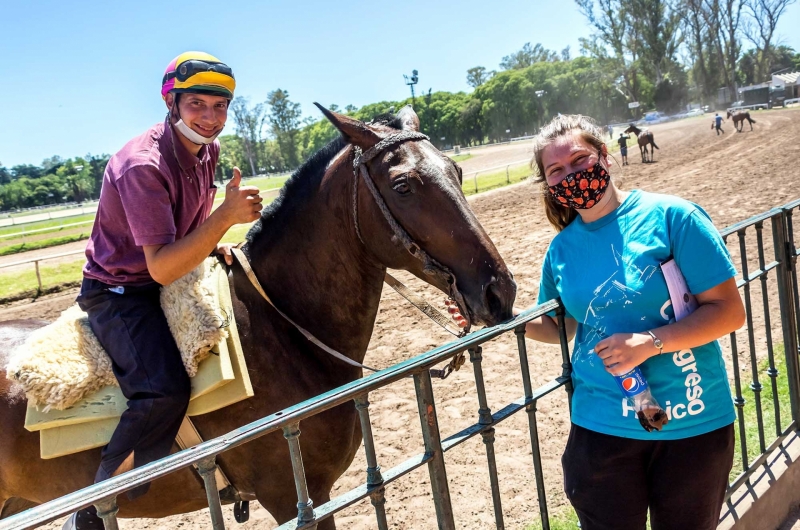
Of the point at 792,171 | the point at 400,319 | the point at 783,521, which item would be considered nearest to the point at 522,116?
the point at 792,171

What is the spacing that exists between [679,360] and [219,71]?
86.0 inches

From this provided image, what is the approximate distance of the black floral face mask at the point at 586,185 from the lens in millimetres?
2061

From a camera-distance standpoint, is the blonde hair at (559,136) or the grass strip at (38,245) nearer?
the blonde hair at (559,136)

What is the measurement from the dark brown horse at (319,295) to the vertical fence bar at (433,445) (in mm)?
557

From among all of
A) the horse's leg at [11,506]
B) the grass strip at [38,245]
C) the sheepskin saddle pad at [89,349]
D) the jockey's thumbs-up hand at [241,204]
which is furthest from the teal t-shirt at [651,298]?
the grass strip at [38,245]

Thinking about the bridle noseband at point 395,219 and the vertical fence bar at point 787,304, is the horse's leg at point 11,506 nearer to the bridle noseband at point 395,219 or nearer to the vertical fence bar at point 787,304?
the bridle noseband at point 395,219

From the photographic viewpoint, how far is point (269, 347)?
2.66 meters

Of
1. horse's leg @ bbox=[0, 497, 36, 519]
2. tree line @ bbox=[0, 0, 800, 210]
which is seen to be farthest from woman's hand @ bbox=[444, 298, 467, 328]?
tree line @ bbox=[0, 0, 800, 210]

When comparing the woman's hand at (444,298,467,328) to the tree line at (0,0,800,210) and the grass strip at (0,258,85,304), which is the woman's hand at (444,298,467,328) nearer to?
→ the grass strip at (0,258,85,304)

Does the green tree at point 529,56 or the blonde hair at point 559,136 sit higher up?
the green tree at point 529,56

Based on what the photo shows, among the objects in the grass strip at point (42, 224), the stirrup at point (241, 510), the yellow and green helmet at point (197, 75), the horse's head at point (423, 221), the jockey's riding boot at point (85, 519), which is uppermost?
the grass strip at point (42, 224)

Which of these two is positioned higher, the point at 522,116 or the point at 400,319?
the point at 522,116

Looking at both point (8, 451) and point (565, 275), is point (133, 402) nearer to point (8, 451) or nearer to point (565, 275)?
point (8, 451)

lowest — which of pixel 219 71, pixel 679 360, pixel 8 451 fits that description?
pixel 8 451
